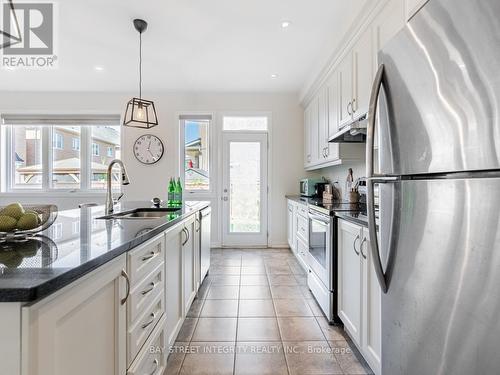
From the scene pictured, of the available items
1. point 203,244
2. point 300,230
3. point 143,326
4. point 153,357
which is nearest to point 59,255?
point 143,326

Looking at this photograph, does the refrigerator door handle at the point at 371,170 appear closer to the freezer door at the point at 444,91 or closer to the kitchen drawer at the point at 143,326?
the freezer door at the point at 444,91

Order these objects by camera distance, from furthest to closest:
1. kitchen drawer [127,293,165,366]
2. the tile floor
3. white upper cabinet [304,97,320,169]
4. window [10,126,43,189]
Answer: window [10,126,43,189], white upper cabinet [304,97,320,169], the tile floor, kitchen drawer [127,293,165,366]

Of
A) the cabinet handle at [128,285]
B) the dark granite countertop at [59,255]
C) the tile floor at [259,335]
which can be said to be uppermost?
the dark granite countertop at [59,255]

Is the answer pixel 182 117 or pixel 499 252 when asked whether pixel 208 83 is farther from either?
pixel 499 252

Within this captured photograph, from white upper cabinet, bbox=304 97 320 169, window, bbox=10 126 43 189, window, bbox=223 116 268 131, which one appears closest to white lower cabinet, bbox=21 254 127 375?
white upper cabinet, bbox=304 97 320 169

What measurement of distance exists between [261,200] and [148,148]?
7.06 ft

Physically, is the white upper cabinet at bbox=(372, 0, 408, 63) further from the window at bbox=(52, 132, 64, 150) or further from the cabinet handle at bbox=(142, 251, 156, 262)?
the window at bbox=(52, 132, 64, 150)

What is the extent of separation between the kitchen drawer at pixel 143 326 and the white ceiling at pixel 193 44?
244cm

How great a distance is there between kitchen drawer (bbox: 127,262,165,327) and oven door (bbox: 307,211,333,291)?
4.20 ft

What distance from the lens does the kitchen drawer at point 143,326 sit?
1.07m

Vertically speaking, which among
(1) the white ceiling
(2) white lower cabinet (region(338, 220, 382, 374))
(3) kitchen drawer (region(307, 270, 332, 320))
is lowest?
(3) kitchen drawer (region(307, 270, 332, 320))

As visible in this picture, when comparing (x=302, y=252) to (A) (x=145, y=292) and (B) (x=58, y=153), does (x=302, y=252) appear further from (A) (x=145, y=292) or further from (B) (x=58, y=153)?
(B) (x=58, y=153)

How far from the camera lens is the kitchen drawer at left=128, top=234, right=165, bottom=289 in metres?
1.08

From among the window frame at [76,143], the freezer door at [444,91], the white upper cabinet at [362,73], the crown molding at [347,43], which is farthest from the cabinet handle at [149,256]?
the window frame at [76,143]
